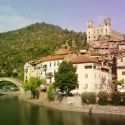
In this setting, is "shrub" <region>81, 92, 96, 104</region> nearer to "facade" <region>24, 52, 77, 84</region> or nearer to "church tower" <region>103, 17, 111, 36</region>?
"facade" <region>24, 52, 77, 84</region>

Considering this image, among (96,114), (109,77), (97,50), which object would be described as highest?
(97,50)

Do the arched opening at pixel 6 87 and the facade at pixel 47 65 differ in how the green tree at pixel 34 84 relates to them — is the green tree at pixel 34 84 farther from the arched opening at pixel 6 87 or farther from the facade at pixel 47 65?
the arched opening at pixel 6 87

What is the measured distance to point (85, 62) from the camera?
73.8 meters

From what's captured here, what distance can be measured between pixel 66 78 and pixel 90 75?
5.71 m

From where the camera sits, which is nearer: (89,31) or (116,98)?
(116,98)

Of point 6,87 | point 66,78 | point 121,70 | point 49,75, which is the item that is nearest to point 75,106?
point 66,78

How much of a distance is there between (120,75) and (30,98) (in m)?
25.5

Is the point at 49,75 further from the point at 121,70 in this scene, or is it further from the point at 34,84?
the point at 121,70

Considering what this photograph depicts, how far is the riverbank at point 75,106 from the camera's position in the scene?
A: 201 feet

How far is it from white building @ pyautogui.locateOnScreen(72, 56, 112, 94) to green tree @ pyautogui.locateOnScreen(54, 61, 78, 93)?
2.46 m

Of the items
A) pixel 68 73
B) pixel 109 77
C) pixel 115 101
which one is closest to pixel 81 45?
pixel 109 77

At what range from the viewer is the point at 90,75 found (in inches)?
2867

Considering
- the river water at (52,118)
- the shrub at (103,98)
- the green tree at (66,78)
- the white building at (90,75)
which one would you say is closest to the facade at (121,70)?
the white building at (90,75)

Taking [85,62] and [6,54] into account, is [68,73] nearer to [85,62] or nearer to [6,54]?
[85,62]
